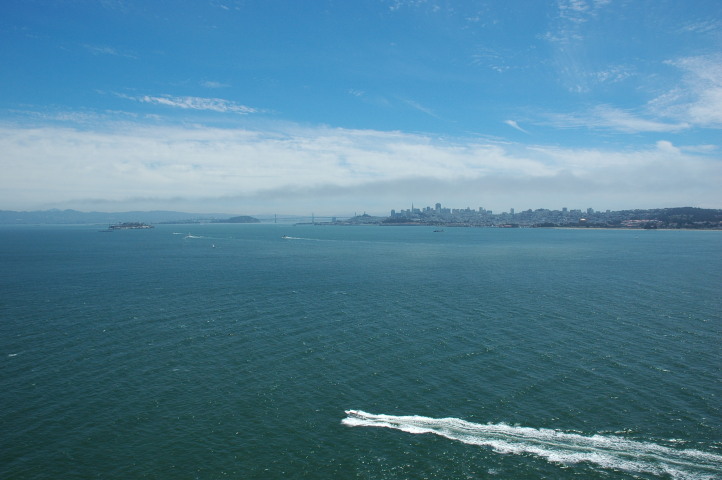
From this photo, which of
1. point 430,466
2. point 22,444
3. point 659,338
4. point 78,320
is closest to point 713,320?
point 659,338

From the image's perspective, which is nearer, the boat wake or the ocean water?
the boat wake

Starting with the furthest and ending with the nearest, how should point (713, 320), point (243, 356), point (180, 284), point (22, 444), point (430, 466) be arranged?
point (180, 284)
point (713, 320)
point (243, 356)
point (22, 444)
point (430, 466)

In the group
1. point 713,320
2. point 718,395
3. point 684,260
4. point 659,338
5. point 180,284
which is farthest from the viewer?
point 684,260

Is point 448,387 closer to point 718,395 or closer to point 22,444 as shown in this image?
point 718,395

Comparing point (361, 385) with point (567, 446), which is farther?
point (361, 385)
